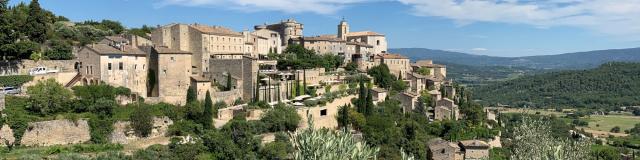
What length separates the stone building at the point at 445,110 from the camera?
57.6 meters

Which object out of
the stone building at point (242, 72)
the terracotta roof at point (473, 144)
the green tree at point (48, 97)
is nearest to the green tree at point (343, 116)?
the stone building at point (242, 72)

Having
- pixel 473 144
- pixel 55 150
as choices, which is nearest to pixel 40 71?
pixel 55 150

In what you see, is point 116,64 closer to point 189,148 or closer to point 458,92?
point 189,148

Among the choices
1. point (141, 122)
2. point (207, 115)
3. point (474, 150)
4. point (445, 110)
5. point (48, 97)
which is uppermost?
point (48, 97)

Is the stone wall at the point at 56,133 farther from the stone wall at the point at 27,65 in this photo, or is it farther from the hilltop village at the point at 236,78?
the stone wall at the point at 27,65

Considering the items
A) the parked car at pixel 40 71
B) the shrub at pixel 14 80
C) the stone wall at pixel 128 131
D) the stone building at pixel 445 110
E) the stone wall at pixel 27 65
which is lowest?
the stone building at pixel 445 110

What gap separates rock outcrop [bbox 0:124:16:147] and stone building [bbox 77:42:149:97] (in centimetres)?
706

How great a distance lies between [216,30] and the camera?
5044 cm

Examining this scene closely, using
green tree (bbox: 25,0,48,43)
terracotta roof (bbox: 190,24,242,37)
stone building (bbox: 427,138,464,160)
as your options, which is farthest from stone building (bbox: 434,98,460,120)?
green tree (bbox: 25,0,48,43)

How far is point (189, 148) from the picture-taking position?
33.2 metres

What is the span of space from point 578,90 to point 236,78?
499 ft

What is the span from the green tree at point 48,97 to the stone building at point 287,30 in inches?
1382

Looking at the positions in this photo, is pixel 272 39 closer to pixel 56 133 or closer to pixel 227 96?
pixel 227 96

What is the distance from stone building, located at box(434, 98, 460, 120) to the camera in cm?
5756
